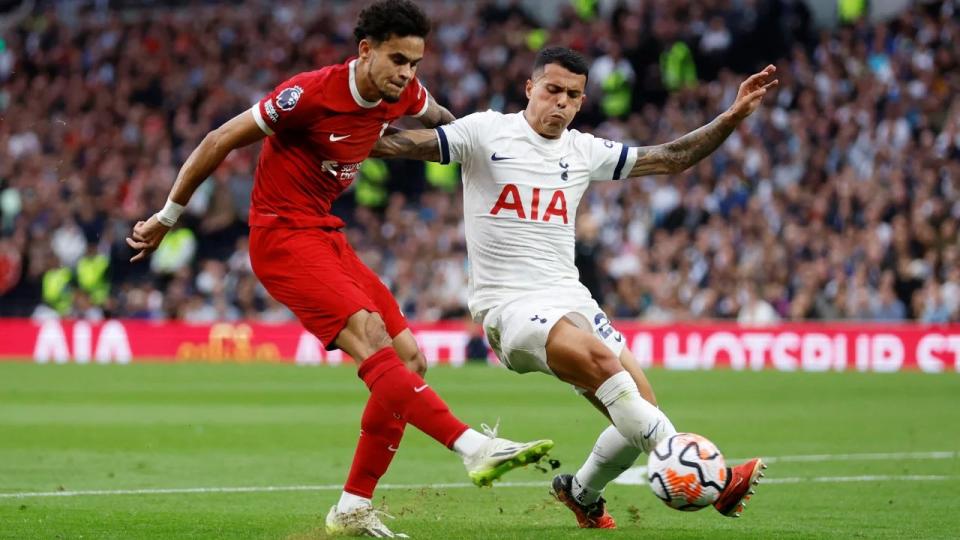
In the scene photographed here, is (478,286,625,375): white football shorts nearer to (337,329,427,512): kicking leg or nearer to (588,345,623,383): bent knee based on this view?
(588,345,623,383): bent knee

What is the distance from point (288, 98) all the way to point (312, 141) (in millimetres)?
307

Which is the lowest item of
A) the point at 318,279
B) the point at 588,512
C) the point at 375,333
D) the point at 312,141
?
the point at 588,512

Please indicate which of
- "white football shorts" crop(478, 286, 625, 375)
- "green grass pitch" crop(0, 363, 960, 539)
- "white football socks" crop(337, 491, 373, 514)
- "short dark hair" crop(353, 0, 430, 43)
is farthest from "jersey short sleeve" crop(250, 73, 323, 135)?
"green grass pitch" crop(0, 363, 960, 539)

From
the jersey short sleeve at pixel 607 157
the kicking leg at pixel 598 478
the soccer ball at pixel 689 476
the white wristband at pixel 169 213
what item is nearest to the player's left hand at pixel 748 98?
the jersey short sleeve at pixel 607 157

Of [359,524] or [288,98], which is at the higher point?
[288,98]

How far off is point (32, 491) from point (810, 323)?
16.7 m

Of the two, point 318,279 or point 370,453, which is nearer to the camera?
point 318,279

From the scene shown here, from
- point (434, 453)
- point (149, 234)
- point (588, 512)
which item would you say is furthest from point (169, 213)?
point (434, 453)

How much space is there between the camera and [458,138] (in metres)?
8.06

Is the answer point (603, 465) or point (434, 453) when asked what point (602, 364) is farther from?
point (434, 453)

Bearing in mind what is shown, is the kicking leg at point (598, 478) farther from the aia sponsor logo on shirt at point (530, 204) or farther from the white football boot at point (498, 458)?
the white football boot at point (498, 458)

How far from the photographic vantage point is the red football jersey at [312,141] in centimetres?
754

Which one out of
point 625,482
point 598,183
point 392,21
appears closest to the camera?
point 392,21

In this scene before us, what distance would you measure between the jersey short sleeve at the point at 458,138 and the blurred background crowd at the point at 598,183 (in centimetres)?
1490
